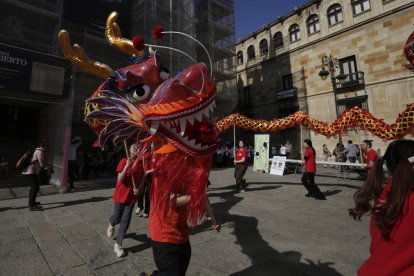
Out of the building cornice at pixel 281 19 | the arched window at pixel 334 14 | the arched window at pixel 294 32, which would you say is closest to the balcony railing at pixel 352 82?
the arched window at pixel 334 14

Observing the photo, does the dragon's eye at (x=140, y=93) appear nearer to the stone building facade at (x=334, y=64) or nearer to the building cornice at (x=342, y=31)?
the stone building facade at (x=334, y=64)

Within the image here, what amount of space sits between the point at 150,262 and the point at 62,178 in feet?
20.2

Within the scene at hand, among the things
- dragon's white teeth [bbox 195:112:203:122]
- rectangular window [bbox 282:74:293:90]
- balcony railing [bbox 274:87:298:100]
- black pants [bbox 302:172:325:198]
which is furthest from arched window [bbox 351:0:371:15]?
dragon's white teeth [bbox 195:112:203:122]

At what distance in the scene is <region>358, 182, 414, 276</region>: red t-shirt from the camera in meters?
1.30

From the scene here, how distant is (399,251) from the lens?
134 cm

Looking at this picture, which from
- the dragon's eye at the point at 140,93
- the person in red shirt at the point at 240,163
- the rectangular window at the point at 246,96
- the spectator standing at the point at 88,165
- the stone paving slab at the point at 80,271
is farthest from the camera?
the rectangular window at the point at 246,96

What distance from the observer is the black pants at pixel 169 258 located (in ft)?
6.01

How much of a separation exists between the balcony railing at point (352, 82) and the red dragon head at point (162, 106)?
1766 centimetres

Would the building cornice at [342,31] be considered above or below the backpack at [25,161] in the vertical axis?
above

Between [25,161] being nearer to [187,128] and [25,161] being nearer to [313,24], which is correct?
[187,128]

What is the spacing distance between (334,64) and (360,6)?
14.2ft

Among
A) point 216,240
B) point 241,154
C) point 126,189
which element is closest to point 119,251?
point 126,189

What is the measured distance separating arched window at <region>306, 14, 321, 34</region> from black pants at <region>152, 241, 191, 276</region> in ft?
72.9

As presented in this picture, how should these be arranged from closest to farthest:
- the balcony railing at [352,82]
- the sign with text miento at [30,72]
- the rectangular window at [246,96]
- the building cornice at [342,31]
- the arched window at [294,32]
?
the sign with text miento at [30,72] < the building cornice at [342,31] < the balcony railing at [352,82] < the arched window at [294,32] < the rectangular window at [246,96]
